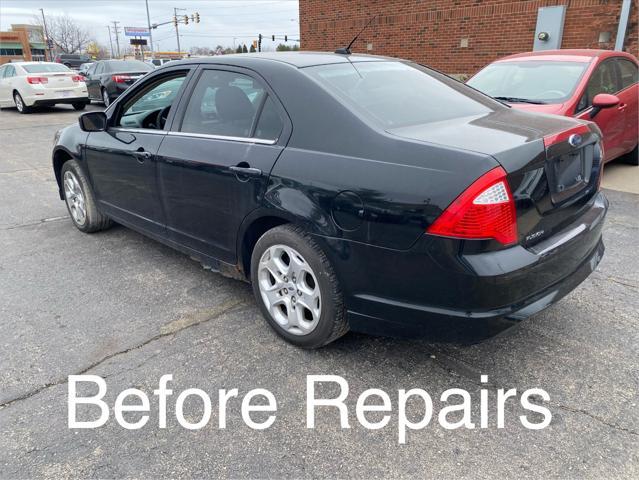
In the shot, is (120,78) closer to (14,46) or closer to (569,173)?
(569,173)

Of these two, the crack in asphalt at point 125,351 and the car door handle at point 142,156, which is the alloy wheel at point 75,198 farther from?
the crack in asphalt at point 125,351

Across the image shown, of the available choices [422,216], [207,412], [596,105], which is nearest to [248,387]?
[207,412]

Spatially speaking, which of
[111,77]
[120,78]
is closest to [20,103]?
[111,77]

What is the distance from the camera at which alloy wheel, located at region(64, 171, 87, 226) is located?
470 cm

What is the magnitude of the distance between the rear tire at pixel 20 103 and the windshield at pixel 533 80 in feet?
45.7

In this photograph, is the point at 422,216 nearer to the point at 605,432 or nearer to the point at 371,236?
the point at 371,236

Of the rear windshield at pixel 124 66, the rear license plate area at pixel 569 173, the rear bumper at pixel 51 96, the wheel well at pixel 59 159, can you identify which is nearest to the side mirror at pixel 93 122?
the wheel well at pixel 59 159

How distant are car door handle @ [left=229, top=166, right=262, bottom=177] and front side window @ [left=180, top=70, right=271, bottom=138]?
22cm

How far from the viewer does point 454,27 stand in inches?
529

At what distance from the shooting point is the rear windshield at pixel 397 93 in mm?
2639

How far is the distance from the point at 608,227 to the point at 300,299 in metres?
3.49

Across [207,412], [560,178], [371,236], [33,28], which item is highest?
[33,28]

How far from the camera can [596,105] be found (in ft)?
17.6

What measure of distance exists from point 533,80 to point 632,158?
8.14ft
